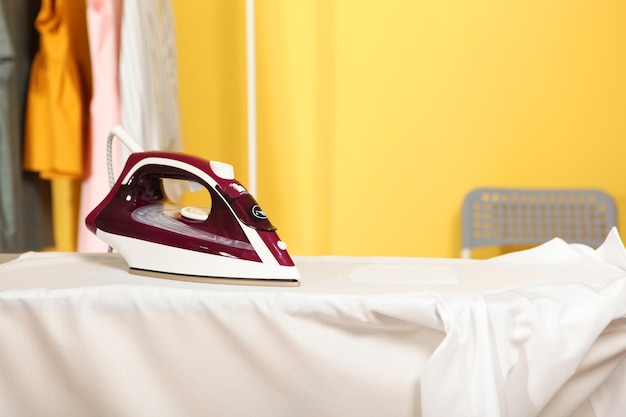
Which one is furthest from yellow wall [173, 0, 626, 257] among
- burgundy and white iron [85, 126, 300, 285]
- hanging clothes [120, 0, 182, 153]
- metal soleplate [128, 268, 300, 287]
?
metal soleplate [128, 268, 300, 287]

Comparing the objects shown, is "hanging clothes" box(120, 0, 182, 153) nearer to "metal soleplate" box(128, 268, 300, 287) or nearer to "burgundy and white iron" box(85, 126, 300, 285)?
"burgundy and white iron" box(85, 126, 300, 285)

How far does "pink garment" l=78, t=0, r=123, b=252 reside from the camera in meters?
1.72

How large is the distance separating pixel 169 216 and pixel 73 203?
94cm

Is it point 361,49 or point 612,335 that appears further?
point 361,49

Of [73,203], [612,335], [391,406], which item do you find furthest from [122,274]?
[73,203]

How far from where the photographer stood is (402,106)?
7.51 ft

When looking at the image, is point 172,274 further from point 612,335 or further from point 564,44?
point 564,44

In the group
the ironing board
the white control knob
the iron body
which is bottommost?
the ironing board

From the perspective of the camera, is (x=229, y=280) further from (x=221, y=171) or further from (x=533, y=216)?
(x=533, y=216)

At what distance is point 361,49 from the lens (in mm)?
2283

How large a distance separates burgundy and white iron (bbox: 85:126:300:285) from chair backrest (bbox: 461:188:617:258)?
4.30 feet

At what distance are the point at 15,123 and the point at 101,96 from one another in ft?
0.68

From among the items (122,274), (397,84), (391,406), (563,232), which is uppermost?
(397,84)

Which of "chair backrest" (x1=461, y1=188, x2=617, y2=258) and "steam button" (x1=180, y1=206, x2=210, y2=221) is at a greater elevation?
"steam button" (x1=180, y1=206, x2=210, y2=221)
